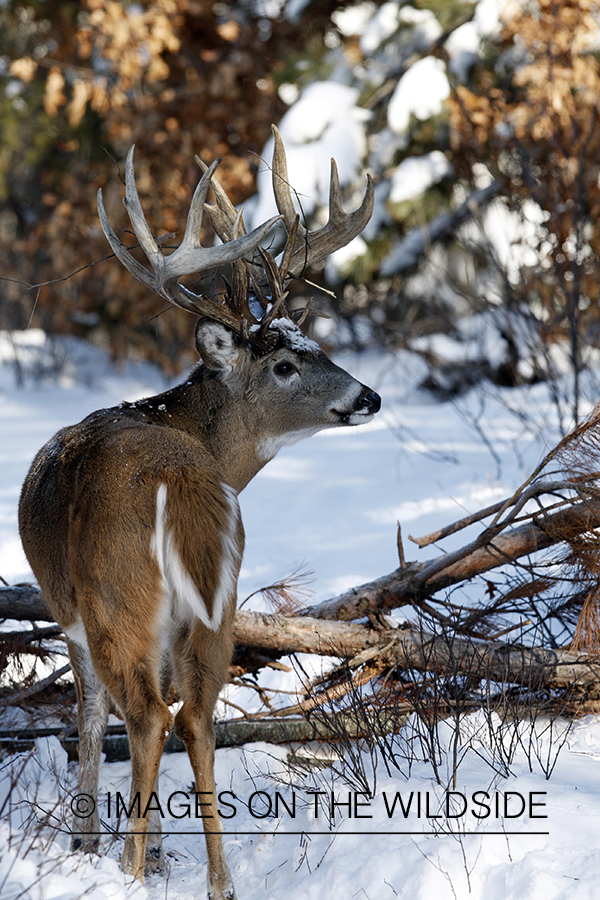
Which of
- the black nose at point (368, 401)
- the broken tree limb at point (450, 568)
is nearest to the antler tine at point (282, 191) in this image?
the black nose at point (368, 401)

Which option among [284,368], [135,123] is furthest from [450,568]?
[135,123]

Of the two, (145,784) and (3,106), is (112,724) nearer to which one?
(145,784)

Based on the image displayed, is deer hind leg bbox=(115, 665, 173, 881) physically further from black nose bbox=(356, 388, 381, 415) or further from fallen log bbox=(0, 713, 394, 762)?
black nose bbox=(356, 388, 381, 415)

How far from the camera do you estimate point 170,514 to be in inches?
118

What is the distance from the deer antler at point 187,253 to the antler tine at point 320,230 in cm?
45

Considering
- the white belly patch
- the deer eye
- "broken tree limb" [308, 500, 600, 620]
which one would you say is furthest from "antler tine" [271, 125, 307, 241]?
the white belly patch

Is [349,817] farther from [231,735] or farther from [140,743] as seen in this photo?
[231,735]

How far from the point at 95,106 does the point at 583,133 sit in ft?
25.7

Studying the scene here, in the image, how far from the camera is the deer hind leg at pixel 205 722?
117 inches

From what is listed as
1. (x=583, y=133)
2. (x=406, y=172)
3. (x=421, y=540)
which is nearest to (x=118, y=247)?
(x=421, y=540)

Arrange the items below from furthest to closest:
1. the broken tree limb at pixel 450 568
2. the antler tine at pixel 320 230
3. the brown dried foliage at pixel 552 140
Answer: the brown dried foliage at pixel 552 140
the antler tine at pixel 320 230
the broken tree limb at pixel 450 568

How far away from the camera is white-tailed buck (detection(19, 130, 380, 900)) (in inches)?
118

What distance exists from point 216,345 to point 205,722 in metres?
1.91

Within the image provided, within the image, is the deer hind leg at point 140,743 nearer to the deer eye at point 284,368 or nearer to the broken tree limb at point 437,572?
the broken tree limb at point 437,572
